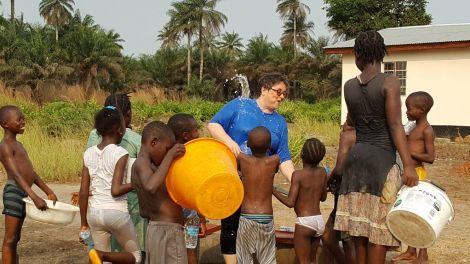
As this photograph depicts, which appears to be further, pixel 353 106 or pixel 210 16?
pixel 210 16

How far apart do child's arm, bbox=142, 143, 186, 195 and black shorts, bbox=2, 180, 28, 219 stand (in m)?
1.54

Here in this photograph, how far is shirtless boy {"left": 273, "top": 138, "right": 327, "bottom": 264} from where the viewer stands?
4.39m

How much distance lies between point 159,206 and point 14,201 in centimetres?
149

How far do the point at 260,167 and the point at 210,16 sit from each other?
2008 inches

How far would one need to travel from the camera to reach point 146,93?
27.6 meters

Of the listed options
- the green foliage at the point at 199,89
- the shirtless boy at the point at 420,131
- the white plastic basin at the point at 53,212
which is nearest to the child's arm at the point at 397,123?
the shirtless boy at the point at 420,131

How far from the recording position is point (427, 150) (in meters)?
4.91

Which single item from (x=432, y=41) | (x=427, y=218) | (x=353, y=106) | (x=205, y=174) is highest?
(x=432, y=41)

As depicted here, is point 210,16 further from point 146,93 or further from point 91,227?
point 91,227

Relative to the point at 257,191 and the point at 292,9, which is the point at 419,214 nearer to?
the point at 257,191

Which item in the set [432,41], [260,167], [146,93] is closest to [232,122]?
[260,167]

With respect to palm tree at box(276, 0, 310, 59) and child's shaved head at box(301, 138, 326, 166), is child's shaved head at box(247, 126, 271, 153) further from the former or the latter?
palm tree at box(276, 0, 310, 59)

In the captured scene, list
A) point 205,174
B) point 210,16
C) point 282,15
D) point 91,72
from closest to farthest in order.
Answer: point 205,174 < point 91,72 < point 210,16 < point 282,15

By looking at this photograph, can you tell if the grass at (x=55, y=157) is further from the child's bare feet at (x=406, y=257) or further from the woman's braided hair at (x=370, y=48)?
the woman's braided hair at (x=370, y=48)
